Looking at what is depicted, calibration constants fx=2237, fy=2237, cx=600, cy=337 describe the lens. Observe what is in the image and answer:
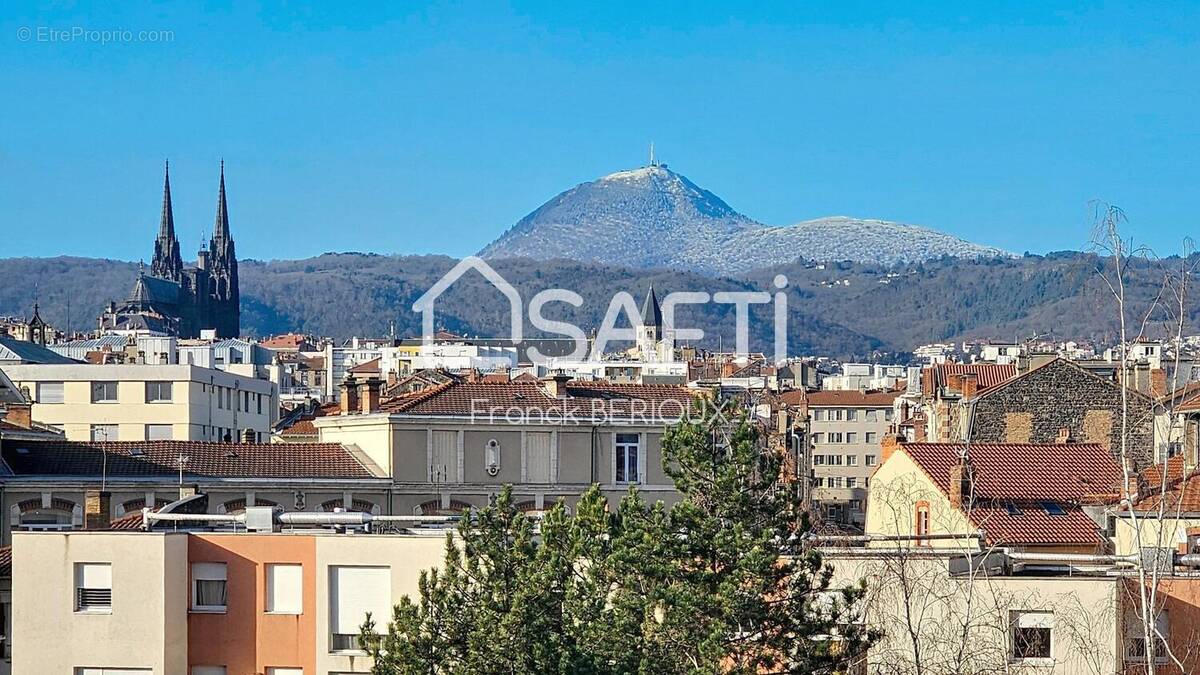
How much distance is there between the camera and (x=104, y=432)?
229 ft

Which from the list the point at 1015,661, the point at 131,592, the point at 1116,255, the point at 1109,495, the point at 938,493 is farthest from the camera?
the point at 938,493

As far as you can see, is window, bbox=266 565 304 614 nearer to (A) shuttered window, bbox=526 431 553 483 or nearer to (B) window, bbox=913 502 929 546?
(B) window, bbox=913 502 929 546

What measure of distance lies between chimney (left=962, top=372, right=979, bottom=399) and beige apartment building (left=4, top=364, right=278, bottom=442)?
907 inches

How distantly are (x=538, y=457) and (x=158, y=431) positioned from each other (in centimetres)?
2571

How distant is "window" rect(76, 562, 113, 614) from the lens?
25.8 meters

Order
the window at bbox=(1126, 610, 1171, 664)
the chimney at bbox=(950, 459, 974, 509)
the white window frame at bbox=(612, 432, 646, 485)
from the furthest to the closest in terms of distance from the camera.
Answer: the white window frame at bbox=(612, 432, 646, 485), the chimney at bbox=(950, 459, 974, 509), the window at bbox=(1126, 610, 1171, 664)

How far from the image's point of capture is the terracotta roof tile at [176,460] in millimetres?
45750

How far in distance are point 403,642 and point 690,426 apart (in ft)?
13.9

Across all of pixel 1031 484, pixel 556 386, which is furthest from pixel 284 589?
pixel 556 386

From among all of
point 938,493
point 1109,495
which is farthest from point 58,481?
point 1109,495

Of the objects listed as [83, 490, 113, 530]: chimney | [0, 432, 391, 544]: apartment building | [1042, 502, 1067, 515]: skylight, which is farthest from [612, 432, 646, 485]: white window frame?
[83, 490, 113, 530]: chimney

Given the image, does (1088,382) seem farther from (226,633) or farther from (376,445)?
(226,633)

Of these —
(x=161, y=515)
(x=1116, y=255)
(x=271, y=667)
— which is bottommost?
(x=271, y=667)

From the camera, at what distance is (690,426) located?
2458 cm
